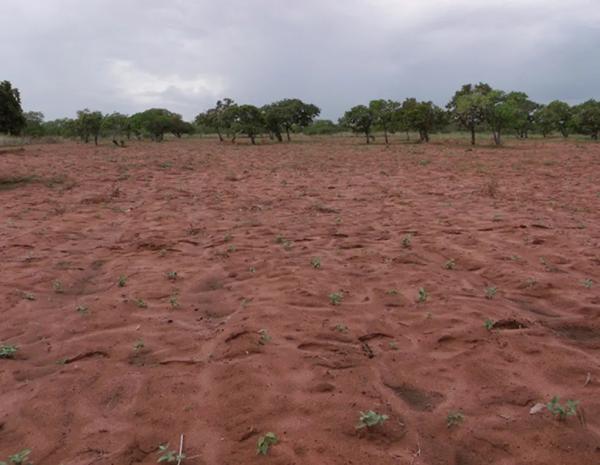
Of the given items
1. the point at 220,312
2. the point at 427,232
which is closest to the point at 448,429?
the point at 220,312

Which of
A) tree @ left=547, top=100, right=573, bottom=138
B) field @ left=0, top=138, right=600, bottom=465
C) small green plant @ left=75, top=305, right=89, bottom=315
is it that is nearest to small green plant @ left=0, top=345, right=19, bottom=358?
field @ left=0, top=138, right=600, bottom=465

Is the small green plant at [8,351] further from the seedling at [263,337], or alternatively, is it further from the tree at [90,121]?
the tree at [90,121]

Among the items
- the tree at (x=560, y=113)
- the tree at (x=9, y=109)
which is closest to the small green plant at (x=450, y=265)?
the tree at (x=9, y=109)

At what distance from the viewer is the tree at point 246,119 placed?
3403cm

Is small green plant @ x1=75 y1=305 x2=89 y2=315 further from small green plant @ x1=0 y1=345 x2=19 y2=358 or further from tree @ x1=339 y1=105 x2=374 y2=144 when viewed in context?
tree @ x1=339 y1=105 x2=374 y2=144

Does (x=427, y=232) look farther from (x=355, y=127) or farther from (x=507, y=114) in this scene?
(x=355, y=127)

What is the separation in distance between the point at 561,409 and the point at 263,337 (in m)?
1.98

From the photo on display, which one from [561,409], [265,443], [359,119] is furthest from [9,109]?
[359,119]

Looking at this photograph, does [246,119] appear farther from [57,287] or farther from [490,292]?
[490,292]

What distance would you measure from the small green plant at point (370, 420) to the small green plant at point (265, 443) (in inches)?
17.7

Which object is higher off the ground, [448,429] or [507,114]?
[507,114]

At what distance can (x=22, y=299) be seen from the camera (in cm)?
429

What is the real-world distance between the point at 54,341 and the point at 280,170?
12.3 m

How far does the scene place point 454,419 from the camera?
8.13 ft
